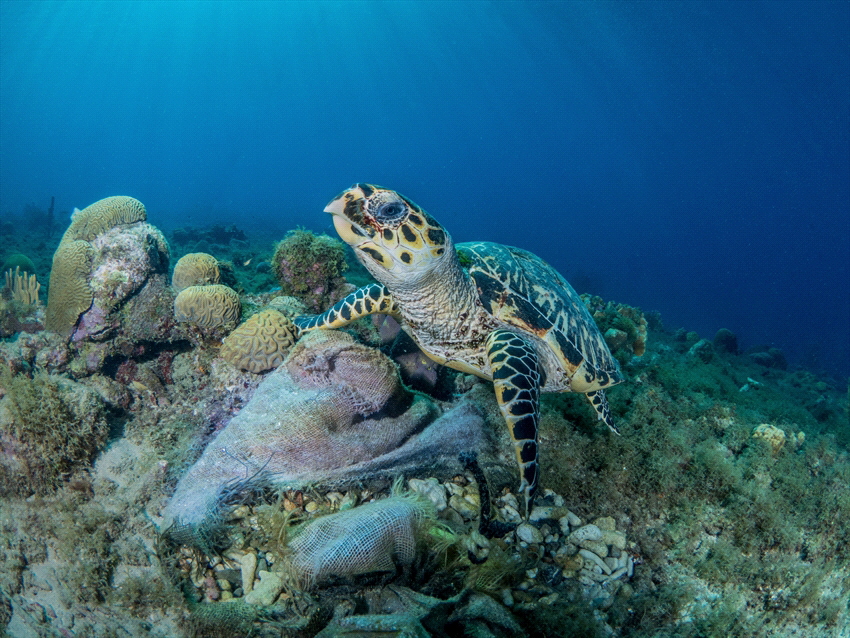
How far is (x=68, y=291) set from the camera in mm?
4020

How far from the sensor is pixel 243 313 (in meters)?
4.28

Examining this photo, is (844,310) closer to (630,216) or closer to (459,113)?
(630,216)

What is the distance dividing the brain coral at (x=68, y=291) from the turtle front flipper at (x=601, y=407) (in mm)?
5123

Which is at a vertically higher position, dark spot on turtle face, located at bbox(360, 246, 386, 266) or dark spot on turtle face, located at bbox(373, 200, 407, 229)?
dark spot on turtle face, located at bbox(373, 200, 407, 229)

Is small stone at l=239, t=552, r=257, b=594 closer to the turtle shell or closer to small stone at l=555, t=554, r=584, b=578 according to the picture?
small stone at l=555, t=554, r=584, b=578

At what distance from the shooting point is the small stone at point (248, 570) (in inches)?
85.4

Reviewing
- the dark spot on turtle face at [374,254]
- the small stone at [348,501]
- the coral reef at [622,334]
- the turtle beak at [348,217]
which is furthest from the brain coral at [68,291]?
the coral reef at [622,334]

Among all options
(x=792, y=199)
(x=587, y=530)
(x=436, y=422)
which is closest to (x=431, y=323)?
(x=436, y=422)

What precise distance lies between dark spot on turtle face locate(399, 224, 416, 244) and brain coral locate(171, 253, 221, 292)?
2972 millimetres

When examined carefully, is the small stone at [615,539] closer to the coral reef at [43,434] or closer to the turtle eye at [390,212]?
the turtle eye at [390,212]

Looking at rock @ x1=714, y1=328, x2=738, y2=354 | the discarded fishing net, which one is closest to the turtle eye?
the discarded fishing net

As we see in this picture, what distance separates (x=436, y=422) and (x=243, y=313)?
248 cm

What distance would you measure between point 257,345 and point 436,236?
1.95 metres

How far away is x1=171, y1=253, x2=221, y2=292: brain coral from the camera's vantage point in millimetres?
4629
